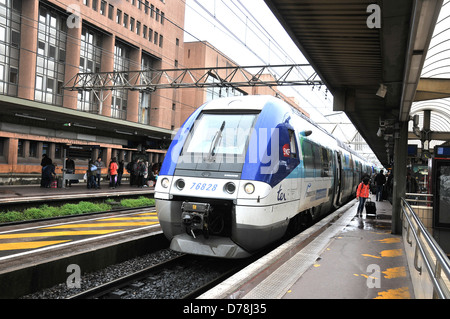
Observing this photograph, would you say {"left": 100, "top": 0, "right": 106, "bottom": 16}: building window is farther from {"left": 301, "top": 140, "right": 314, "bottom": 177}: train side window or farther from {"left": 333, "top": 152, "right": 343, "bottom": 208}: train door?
{"left": 301, "top": 140, "right": 314, "bottom": 177}: train side window

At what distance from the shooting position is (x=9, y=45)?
26.4 metres

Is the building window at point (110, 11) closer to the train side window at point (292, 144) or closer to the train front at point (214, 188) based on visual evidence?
the train front at point (214, 188)

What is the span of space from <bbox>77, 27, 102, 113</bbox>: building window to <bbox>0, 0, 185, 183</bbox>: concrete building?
0.30ft

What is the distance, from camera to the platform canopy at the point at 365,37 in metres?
4.41

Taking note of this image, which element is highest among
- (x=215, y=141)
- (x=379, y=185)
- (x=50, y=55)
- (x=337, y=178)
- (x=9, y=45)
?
(x=50, y=55)

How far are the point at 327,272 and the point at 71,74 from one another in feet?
103

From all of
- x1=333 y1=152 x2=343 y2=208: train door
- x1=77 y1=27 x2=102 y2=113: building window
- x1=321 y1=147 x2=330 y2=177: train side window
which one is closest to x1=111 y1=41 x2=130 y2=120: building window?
x1=77 y1=27 x2=102 y2=113: building window

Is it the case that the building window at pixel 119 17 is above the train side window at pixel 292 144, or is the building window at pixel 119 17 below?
above

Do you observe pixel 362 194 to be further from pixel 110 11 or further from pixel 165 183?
pixel 110 11

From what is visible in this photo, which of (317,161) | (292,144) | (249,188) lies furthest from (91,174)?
(249,188)

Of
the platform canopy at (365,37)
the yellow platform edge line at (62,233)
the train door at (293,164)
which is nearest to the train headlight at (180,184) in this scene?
the train door at (293,164)

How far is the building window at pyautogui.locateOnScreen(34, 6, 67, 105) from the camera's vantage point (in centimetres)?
2900

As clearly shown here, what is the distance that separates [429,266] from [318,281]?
1581mm

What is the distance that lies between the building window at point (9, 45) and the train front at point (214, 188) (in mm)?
25086
